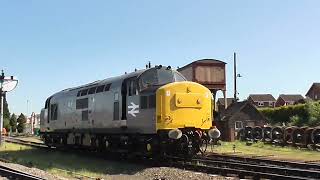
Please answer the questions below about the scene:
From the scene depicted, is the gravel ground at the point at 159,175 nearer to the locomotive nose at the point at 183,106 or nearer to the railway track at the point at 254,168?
the railway track at the point at 254,168

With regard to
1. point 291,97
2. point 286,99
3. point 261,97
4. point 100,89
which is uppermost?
point 261,97

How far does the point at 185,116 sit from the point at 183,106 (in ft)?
1.19

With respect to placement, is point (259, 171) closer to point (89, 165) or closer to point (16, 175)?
point (89, 165)

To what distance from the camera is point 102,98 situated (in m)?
21.0

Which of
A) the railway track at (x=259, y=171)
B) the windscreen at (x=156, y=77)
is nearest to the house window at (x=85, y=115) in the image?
the windscreen at (x=156, y=77)

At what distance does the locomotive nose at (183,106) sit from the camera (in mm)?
16562

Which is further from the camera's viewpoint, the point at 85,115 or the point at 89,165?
the point at 85,115

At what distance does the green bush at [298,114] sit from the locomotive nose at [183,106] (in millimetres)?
30996

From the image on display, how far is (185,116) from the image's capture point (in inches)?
669

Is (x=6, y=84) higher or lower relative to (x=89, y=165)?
higher

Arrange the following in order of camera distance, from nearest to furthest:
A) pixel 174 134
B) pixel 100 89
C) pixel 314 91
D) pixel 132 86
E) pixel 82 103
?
1. pixel 174 134
2. pixel 132 86
3. pixel 100 89
4. pixel 82 103
5. pixel 314 91

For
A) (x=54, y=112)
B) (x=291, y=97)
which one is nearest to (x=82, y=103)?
(x=54, y=112)

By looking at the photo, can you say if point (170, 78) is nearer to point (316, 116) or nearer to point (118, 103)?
point (118, 103)

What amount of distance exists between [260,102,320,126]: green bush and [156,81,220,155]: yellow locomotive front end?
1218 inches
